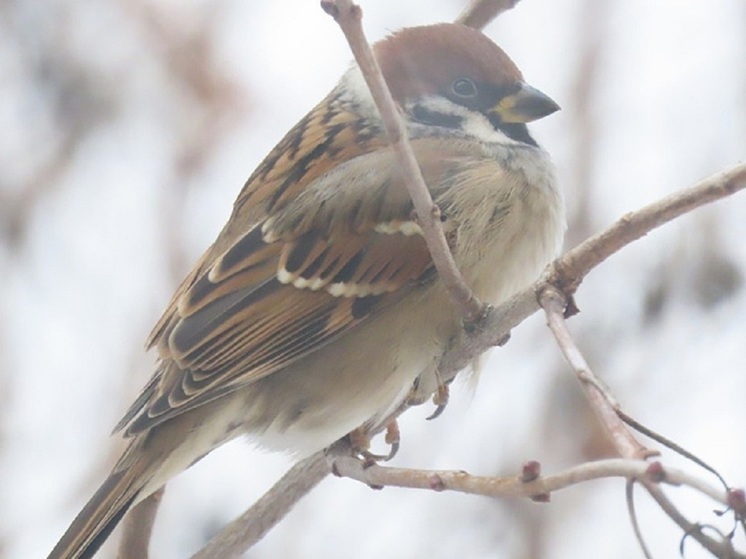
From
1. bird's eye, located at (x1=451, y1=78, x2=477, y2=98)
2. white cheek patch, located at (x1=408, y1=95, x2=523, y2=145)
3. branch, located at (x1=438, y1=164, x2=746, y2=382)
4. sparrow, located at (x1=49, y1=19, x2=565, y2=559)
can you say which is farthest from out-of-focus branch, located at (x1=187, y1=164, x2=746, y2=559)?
bird's eye, located at (x1=451, y1=78, x2=477, y2=98)

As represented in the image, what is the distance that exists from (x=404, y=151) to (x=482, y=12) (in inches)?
43.7

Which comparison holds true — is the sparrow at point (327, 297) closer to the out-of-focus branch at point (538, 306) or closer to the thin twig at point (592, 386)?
the out-of-focus branch at point (538, 306)

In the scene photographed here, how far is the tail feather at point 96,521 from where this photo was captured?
87.2 inches

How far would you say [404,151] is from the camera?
1699 mm

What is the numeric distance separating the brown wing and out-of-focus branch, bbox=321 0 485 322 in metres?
0.47

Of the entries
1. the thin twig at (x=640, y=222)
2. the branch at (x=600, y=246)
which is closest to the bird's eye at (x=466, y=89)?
the branch at (x=600, y=246)

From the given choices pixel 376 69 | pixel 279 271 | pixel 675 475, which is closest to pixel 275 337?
pixel 279 271

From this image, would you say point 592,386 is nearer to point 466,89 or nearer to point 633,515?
point 633,515

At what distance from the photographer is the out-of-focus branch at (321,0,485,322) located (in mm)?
1478

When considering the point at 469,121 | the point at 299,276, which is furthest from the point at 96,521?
the point at 469,121

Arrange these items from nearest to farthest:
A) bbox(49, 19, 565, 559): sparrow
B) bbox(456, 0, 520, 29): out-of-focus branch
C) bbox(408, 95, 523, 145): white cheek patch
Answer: bbox(49, 19, 565, 559): sparrow → bbox(456, 0, 520, 29): out-of-focus branch → bbox(408, 95, 523, 145): white cheek patch

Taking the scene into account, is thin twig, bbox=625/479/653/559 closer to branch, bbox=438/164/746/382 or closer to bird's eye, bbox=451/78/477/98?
branch, bbox=438/164/746/382

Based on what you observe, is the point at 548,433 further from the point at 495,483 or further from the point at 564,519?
the point at 495,483

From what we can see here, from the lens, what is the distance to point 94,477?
3.13 m
